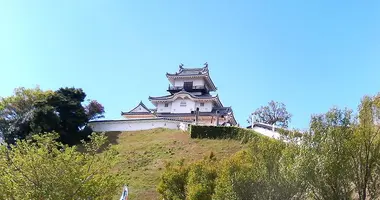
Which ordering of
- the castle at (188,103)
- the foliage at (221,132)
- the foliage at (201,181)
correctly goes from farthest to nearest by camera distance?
the castle at (188,103) < the foliage at (221,132) < the foliage at (201,181)

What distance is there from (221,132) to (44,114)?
17.3 m

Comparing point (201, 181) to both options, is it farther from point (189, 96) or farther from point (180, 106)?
point (180, 106)

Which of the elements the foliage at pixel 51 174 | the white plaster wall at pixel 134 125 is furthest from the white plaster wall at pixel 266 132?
the foliage at pixel 51 174

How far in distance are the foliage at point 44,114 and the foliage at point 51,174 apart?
2875 centimetres

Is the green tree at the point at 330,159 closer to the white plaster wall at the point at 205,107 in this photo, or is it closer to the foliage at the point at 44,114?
the foliage at the point at 44,114

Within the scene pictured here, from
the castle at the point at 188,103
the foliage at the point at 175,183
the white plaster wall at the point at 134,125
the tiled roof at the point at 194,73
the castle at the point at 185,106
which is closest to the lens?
the foliage at the point at 175,183

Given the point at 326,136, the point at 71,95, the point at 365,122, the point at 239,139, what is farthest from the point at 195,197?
the point at 71,95

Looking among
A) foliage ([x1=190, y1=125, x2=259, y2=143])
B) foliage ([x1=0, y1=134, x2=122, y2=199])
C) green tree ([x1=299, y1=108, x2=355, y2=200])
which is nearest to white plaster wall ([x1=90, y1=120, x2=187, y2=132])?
foliage ([x1=190, y1=125, x2=259, y2=143])

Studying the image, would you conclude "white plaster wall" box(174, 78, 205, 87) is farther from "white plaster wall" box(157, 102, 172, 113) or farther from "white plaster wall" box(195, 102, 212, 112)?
"white plaster wall" box(195, 102, 212, 112)

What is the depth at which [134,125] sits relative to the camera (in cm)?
4647

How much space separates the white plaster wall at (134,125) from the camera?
45.2 m

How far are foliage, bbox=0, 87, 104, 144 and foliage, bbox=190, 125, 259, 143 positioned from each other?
1293 cm

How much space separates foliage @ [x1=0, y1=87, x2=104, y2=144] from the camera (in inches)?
1658

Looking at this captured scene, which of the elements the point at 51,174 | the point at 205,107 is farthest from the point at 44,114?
the point at 51,174
